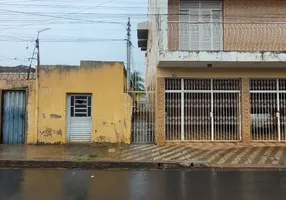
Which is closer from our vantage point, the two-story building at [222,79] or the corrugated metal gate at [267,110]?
the two-story building at [222,79]

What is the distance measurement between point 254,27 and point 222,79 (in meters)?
2.42

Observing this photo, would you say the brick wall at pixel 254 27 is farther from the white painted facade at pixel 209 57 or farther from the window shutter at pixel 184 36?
the window shutter at pixel 184 36

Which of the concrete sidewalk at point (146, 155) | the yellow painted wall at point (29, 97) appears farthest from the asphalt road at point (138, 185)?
the yellow painted wall at point (29, 97)

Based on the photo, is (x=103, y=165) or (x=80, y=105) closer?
(x=103, y=165)

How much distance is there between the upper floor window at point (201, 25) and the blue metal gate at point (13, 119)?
700 centimetres

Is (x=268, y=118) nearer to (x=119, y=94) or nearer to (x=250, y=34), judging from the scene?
(x=250, y=34)

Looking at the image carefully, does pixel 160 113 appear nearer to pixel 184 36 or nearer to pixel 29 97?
pixel 184 36

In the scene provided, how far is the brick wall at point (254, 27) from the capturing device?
15.3m

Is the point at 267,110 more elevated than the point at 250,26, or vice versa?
the point at 250,26

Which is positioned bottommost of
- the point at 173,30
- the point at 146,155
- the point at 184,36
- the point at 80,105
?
the point at 146,155

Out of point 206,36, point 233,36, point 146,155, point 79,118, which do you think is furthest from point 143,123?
point 233,36

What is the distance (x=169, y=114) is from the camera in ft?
51.1

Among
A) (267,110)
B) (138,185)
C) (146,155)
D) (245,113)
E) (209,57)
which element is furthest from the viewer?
(267,110)

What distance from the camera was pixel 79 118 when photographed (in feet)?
51.8
